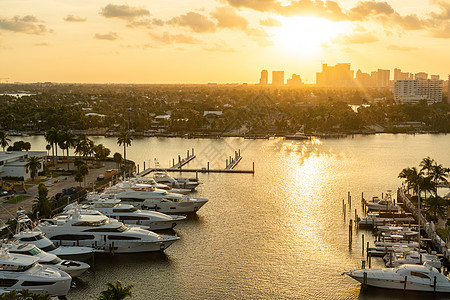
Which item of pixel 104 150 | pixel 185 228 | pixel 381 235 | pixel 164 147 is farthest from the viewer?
pixel 164 147

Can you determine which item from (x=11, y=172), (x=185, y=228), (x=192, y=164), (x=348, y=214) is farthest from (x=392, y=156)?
(x=11, y=172)

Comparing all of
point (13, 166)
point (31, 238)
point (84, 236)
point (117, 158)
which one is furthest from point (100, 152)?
point (31, 238)

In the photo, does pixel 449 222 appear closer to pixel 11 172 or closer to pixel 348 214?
pixel 348 214

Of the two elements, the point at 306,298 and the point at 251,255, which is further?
the point at 251,255

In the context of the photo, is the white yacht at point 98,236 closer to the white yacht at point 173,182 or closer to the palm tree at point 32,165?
the white yacht at point 173,182

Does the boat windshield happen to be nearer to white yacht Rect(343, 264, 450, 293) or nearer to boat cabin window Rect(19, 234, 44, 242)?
boat cabin window Rect(19, 234, 44, 242)

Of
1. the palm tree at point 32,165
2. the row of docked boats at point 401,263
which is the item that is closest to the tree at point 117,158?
the palm tree at point 32,165

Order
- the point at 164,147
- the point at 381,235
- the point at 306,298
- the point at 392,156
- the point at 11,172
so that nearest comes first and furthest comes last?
1. the point at 306,298
2. the point at 381,235
3. the point at 11,172
4. the point at 392,156
5. the point at 164,147

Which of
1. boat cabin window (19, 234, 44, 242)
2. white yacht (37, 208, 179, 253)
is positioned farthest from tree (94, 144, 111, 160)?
boat cabin window (19, 234, 44, 242)
